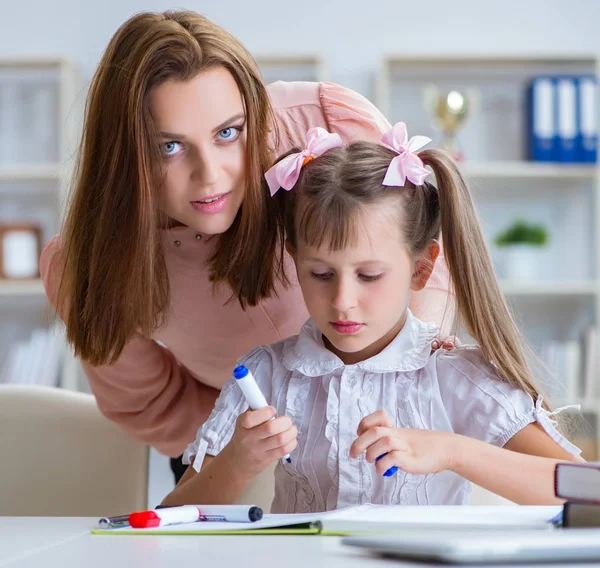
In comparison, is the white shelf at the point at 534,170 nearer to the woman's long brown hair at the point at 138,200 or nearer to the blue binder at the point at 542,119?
the blue binder at the point at 542,119

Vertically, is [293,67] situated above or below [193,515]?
above

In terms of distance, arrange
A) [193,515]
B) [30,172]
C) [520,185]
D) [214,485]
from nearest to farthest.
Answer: [193,515], [214,485], [30,172], [520,185]

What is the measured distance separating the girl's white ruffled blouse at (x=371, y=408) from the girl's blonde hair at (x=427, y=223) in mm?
42

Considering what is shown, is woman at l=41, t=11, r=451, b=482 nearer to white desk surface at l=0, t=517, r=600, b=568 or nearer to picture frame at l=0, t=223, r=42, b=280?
white desk surface at l=0, t=517, r=600, b=568

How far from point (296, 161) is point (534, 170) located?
227cm

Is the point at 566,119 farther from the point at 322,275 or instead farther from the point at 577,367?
the point at 322,275

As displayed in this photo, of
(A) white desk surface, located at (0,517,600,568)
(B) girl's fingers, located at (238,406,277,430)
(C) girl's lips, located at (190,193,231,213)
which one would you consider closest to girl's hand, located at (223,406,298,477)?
(B) girl's fingers, located at (238,406,277,430)

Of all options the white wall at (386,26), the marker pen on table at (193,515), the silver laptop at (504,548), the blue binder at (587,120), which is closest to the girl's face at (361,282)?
the marker pen on table at (193,515)

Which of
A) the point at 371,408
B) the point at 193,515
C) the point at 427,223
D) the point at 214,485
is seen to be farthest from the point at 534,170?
the point at 193,515

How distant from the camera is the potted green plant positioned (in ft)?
11.1

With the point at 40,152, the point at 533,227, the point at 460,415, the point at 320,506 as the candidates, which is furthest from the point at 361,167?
the point at 40,152

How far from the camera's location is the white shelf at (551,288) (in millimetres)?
3332

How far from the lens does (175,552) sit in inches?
28.2

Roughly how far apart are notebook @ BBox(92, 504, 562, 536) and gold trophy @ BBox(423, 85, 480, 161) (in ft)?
8.50
